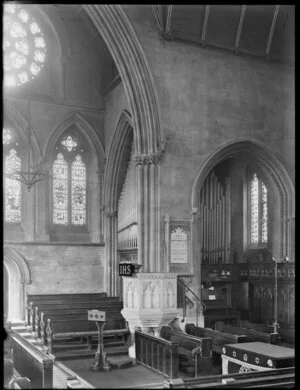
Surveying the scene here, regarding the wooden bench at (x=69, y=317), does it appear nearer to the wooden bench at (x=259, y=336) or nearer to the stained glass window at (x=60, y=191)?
the wooden bench at (x=259, y=336)

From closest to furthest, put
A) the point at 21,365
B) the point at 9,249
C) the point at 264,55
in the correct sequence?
1. the point at 21,365
2. the point at 264,55
3. the point at 9,249

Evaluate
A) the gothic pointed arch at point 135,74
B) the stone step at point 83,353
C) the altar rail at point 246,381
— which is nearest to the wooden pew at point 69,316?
the stone step at point 83,353

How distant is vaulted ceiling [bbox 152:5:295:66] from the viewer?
1257cm

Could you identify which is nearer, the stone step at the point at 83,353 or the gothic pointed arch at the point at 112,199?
the stone step at the point at 83,353

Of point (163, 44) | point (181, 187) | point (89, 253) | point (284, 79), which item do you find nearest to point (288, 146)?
point (284, 79)

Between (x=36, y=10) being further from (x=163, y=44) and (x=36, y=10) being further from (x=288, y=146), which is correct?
(x=288, y=146)

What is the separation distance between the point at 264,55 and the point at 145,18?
10.6ft

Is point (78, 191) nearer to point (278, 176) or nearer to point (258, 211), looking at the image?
point (258, 211)

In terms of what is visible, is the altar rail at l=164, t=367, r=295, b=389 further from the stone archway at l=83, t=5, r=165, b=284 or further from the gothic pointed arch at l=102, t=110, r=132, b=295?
the gothic pointed arch at l=102, t=110, r=132, b=295

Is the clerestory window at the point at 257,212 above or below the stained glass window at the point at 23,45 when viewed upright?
below

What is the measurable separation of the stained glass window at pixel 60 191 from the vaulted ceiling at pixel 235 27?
6.82 m

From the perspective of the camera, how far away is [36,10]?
17781 mm

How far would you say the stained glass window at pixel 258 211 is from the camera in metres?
14.2

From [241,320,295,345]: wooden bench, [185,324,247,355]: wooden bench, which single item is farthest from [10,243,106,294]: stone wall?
→ [241,320,295,345]: wooden bench
